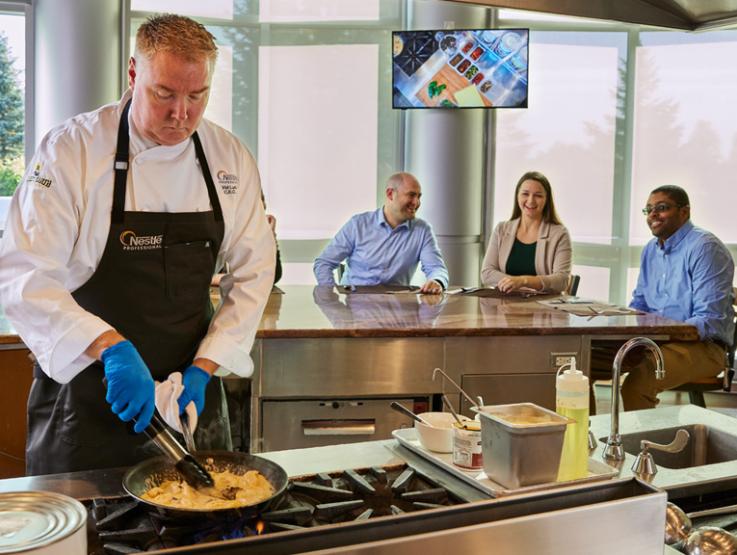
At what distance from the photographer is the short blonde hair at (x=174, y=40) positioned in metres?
1.85

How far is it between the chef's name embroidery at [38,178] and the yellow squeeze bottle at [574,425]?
123 centimetres

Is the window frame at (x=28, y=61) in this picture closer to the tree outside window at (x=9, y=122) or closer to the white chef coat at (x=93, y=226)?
the tree outside window at (x=9, y=122)

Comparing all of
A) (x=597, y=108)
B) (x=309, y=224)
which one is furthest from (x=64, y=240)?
(x=597, y=108)

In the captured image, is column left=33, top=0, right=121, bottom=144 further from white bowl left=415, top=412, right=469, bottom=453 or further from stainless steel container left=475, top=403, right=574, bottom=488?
stainless steel container left=475, top=403, right=574, bottom=488

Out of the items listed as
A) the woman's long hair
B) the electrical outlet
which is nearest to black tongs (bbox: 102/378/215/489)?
the electrical outlet

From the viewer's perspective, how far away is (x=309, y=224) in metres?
7.11

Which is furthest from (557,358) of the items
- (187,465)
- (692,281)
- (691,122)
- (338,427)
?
(691,122)

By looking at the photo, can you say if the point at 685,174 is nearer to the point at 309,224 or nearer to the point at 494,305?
the point at 309,224

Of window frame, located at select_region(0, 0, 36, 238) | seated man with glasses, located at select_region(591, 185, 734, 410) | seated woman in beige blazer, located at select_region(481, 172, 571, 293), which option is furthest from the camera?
window frame, located at select_region(0, 0, 36, 238)

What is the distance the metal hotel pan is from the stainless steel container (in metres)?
0.37

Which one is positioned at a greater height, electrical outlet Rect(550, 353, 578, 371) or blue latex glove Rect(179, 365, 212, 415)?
blue latex glove Rect(179, 365, 212, 415)

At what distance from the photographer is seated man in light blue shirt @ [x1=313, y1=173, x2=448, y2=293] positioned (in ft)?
17.8

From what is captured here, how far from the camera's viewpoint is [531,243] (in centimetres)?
531

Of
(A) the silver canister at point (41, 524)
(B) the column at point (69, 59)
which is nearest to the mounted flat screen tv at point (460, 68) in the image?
(B) the column at point (69, 59)
